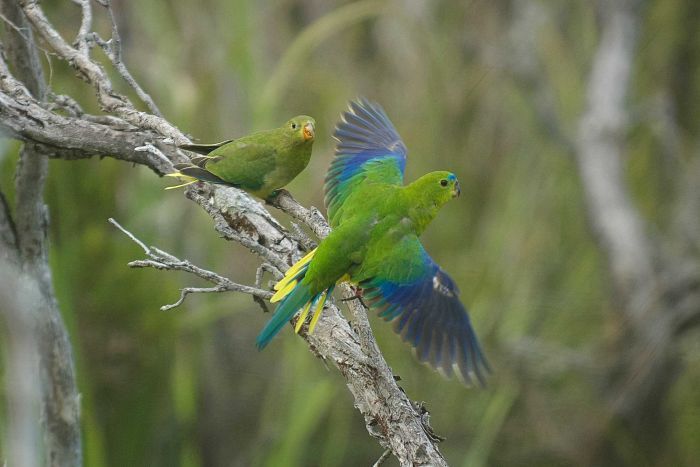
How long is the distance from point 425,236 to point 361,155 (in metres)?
3.22

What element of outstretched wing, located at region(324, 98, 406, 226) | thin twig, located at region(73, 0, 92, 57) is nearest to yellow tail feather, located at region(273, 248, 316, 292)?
outstretched wing, located at region(324, 98, 406, 226)

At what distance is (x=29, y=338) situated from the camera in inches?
80.0

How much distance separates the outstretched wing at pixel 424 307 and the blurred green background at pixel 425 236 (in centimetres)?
144

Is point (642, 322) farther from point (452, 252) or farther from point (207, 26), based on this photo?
point (207, 26)

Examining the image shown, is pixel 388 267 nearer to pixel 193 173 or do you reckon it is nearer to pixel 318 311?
pixel 318 311

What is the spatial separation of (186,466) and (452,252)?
8.69 ft

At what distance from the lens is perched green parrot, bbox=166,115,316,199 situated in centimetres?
251

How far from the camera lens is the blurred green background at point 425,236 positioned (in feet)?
13.9

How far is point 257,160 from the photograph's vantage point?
2.71 m

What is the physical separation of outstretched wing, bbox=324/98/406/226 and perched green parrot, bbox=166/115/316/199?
0.12m

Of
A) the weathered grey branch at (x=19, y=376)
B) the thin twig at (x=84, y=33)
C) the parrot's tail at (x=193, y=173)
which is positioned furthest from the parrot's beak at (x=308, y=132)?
the weathered grey branch at (x=19, y=376)

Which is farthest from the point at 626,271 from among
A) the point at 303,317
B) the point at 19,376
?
the point at 19,376

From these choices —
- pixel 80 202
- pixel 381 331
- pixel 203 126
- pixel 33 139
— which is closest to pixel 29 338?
pixel 33 139

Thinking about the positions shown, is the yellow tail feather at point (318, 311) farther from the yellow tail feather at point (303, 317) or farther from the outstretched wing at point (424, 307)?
the outstretched wing at point (424, 307)
